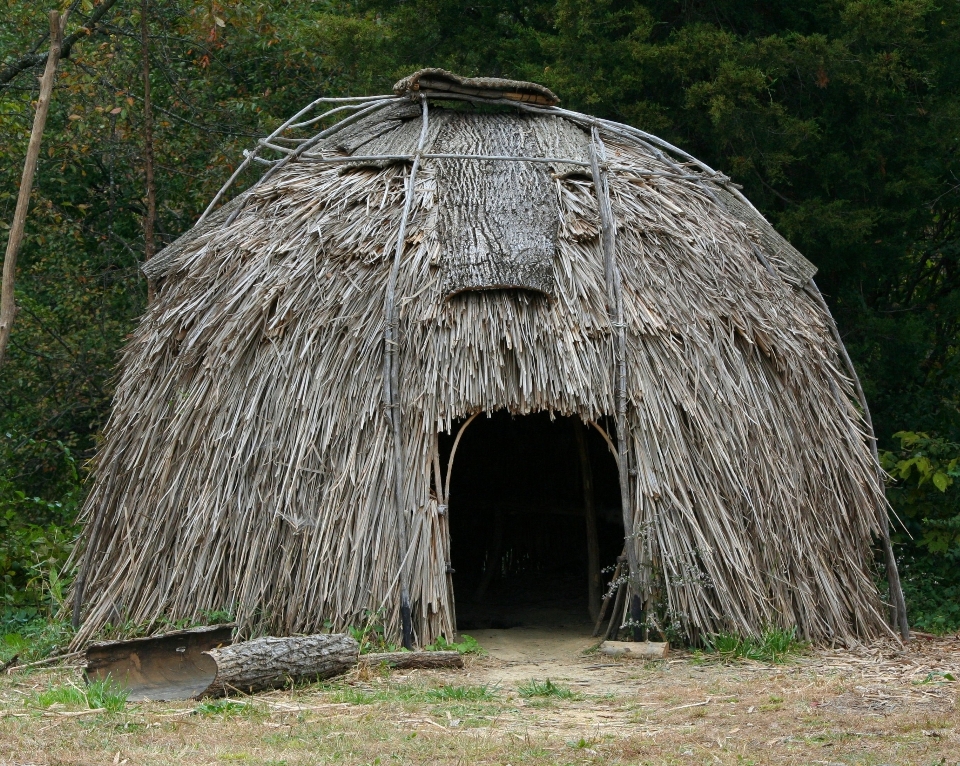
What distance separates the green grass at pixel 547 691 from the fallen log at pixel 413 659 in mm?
564

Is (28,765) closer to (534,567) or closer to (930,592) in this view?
(534,567)

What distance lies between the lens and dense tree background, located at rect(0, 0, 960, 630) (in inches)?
452

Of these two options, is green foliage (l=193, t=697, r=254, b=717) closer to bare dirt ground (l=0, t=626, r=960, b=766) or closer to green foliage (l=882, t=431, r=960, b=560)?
bare dirt ground (l=0, t=626, r=960, b=766)

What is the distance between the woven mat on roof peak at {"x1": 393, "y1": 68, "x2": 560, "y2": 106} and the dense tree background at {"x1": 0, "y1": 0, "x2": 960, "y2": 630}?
7.90 feet

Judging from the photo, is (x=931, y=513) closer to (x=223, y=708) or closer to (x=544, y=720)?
(x=544, y=720)

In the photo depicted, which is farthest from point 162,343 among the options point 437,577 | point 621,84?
point 621,84

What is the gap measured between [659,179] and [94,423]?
695 cm

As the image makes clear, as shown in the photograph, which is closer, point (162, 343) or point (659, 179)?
point (162, 343)

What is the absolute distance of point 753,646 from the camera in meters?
7.60

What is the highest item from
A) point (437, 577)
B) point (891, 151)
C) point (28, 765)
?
point (891, 151)

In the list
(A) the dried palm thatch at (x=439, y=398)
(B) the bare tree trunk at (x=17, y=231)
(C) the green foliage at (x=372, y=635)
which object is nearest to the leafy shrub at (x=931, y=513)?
(A) the dried palm thatch at (x=439, y=398)

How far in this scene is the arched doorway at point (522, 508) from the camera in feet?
37.0

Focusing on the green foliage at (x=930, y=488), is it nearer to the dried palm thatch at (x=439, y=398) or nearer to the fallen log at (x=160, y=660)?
the dried palm thatch at (x=439, y=398)

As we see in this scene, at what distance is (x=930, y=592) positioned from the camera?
10.6 meters
